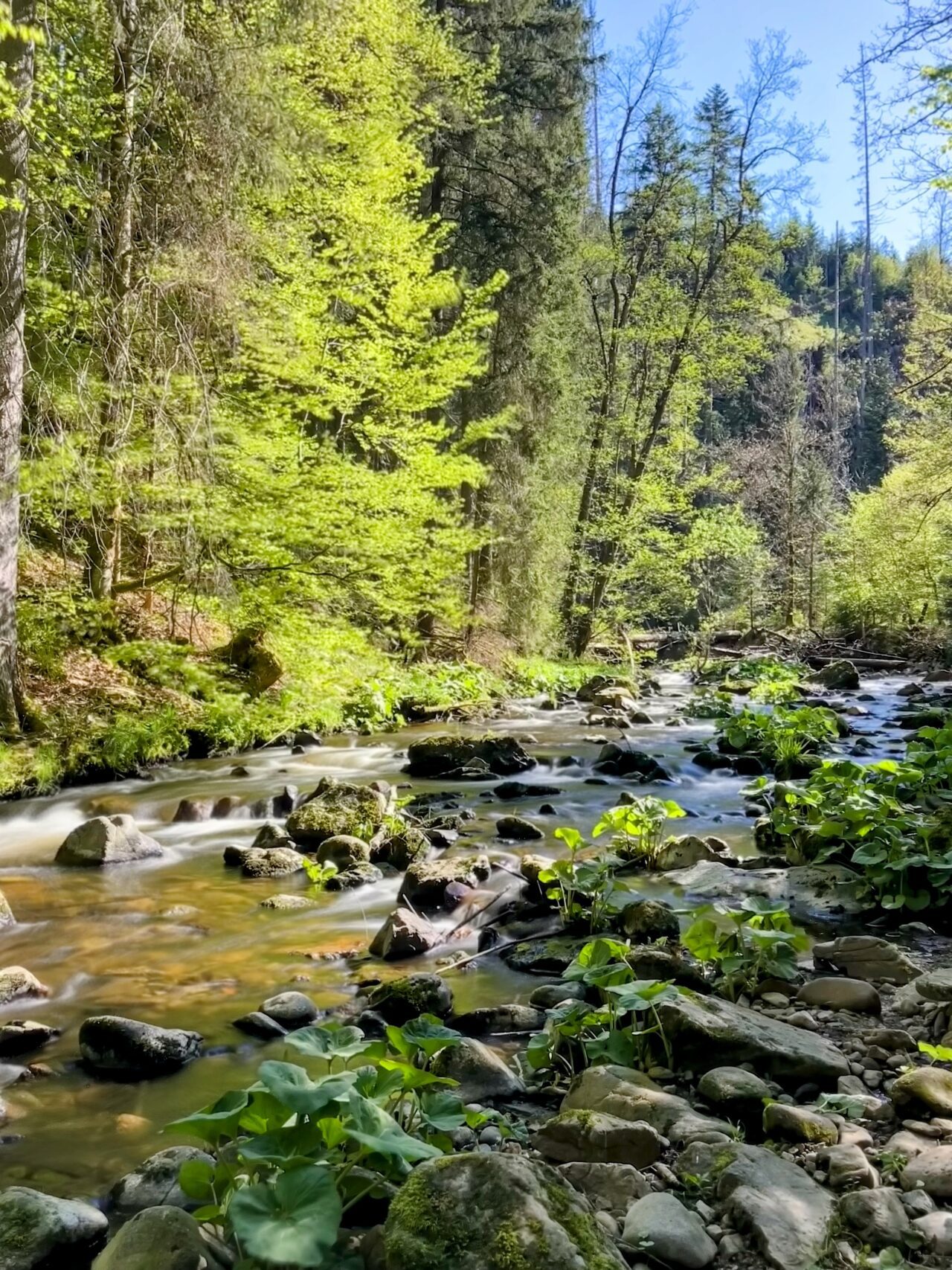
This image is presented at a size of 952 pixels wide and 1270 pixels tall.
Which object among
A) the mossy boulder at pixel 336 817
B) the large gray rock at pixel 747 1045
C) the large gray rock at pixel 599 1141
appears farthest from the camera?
the mossy boulder at pixel 336 817

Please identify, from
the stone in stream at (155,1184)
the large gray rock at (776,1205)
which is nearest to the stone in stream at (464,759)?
the stone in stream at (155,1184)

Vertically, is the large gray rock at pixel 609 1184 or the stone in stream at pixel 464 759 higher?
the large gray rock at pixel 609 1184

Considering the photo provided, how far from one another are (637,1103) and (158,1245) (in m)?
1.46

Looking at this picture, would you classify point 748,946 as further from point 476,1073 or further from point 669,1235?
point 669,1235

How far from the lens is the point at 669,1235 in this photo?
203cm

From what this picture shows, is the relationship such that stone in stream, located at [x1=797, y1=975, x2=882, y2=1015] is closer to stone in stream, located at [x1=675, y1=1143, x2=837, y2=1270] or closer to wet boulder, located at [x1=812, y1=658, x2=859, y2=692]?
stone in stream, located at [x1=675, y1=1143, x2=837, y2=1270]

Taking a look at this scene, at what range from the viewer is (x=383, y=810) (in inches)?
281

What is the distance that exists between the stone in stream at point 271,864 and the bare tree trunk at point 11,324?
3.36m

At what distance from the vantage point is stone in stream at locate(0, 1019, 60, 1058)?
3.65m

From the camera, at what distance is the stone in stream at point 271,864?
621 cm

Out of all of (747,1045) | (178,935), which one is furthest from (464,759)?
(747,1045)

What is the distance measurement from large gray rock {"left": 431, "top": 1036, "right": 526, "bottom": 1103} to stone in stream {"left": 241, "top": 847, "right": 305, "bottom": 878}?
3325 millimetres

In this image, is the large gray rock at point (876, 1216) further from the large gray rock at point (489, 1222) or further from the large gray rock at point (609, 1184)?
the large gray rock at point (489, 1222)

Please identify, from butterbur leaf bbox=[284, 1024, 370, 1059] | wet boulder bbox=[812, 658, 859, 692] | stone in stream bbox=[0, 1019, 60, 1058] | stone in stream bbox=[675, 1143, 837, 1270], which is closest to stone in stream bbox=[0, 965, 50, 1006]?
stone in stream bbox=[0, 1019, 60, 1058]
